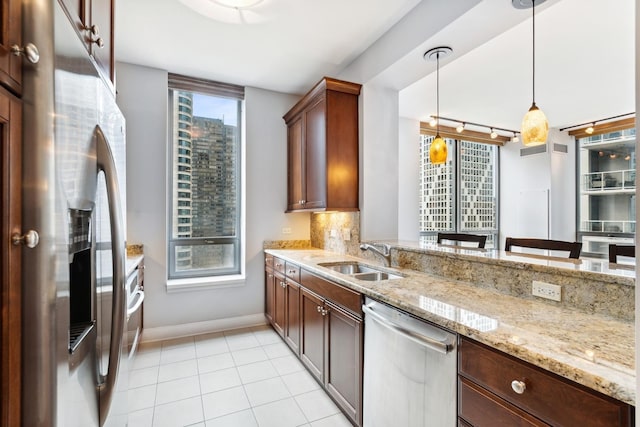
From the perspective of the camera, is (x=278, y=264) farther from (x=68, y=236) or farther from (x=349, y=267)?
(x=68, y=236)

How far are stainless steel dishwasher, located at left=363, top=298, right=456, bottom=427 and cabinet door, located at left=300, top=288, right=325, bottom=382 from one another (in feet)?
1.86

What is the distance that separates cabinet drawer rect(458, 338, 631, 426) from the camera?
813 millimetres

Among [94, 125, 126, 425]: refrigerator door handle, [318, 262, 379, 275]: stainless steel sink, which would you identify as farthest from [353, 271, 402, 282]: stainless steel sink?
[94, 125, 126, 425]: refrigerator door handle

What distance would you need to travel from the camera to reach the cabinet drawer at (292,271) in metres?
2.73

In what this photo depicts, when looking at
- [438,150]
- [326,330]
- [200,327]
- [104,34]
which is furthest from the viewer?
[200,327]

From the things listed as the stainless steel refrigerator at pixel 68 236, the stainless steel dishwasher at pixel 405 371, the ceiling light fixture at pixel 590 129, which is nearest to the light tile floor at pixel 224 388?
the stainless steel dishwasher at pixel 405 371

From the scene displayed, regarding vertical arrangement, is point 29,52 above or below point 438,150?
below

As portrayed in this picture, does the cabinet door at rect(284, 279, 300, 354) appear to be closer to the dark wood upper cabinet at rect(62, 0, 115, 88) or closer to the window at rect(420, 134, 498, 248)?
the dark wood upper cabinet at rect(62, 0, 115, 88)

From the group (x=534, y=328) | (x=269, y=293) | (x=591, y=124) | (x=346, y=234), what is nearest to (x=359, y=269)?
(x=346, y=234)

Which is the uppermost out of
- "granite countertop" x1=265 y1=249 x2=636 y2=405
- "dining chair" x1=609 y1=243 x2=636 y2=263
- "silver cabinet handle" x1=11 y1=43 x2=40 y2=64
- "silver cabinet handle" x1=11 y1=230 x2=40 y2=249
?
"silver cabinet handle" x1=11 y1=43 x2=40 y2=64

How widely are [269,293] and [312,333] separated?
125 cm

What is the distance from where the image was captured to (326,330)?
2.20 m

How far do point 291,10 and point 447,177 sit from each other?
13.6ft

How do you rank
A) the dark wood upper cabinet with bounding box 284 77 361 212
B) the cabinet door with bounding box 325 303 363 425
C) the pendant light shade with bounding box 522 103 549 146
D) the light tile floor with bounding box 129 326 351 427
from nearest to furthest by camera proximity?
1. the cabinet door with bounding box 325 303 363 425
2. the light tile floor with bounding box 129 326 351 427
3. the pendant light shade with bounding box 522 103 549 146
4. the dark wood upper cabinet with bounding box 284 77 361 212
